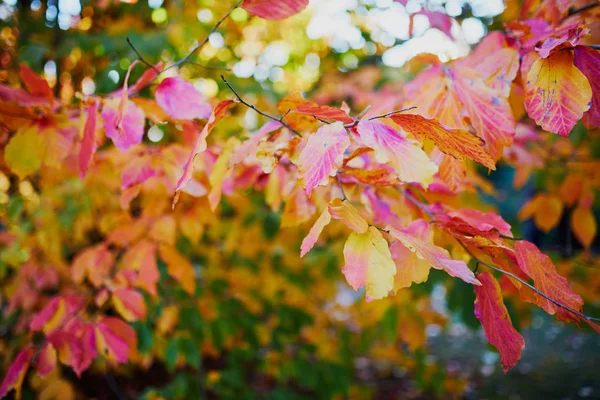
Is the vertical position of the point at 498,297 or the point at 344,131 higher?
the point at 344,131

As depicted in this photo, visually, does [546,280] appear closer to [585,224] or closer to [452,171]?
[452,171]

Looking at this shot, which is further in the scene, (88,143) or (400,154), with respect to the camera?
(88,143)

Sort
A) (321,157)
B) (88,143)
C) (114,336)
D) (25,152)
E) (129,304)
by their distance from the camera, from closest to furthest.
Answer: (321,157) → (88,143) → (25,152) → (114,336) → (129,304)

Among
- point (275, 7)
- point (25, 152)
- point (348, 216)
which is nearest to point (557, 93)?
point (348, 216)

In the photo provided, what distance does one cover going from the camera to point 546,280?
0.69 m

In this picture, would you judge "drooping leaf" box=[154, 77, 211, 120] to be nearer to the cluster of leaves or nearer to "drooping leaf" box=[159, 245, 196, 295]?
the cluster of leaves

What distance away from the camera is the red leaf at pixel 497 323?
64 cm

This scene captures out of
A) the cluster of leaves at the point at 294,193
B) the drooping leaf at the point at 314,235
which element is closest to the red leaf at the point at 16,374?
the cluster of leaves at the point at 294,193

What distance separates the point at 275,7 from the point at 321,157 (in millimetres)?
425

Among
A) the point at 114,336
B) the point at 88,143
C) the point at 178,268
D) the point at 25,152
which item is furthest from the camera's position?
the point at 178,268

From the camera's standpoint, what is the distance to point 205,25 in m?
2.00

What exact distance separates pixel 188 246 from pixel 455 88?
1539mm

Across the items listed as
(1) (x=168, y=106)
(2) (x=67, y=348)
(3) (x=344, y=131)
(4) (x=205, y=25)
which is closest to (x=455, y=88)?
(3) (x=344, y=131)

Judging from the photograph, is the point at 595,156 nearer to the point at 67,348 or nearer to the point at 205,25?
the point at 205,25
